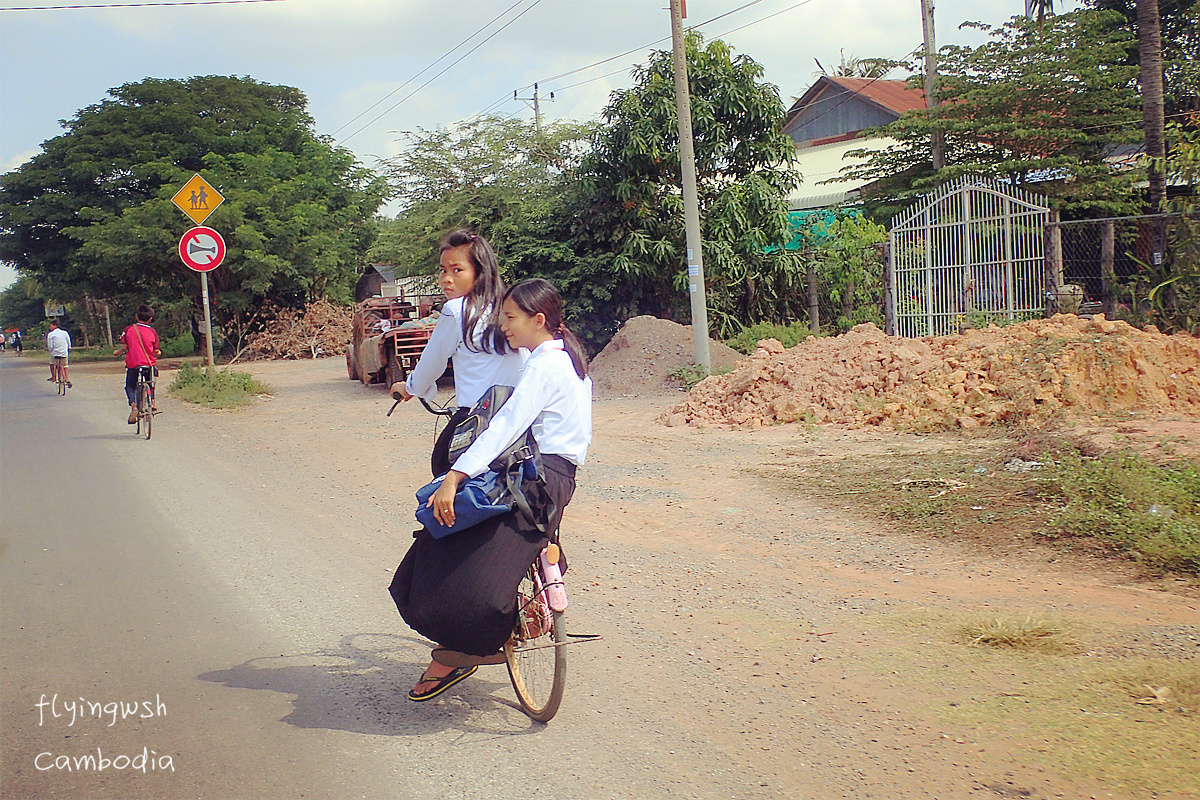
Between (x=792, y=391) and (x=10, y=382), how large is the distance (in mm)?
24842

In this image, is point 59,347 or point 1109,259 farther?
point 59,347

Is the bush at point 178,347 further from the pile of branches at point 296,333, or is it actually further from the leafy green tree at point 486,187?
the leafy green tree at point 486,187

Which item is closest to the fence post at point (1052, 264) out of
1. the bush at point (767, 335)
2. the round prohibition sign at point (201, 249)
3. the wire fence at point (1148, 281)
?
the wire fence at point (1148, 281)

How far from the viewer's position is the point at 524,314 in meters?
3.58

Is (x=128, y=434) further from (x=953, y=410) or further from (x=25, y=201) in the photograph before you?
(x=25, y=201)

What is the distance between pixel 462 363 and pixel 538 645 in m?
1.19

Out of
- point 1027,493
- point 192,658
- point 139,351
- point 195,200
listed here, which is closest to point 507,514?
point 192,658

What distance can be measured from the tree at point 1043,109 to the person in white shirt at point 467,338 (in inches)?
682

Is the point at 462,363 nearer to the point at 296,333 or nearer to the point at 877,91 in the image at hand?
the point at 296,333

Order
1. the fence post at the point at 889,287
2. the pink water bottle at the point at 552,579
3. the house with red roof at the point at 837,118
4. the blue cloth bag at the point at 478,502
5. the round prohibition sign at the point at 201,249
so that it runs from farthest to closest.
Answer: the house with red roof at the point at 837,118 < the round prohibition sign at the point at 201,249 < the fence post at the point at 889,287 < the pink water bottle at the point at 552,579 < the blue cloth bag at the point at 478,502

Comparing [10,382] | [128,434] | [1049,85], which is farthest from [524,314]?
[10,382]

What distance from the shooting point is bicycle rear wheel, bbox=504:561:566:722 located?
3691mm

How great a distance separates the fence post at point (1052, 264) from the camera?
12.9 m

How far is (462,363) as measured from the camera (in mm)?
4023
